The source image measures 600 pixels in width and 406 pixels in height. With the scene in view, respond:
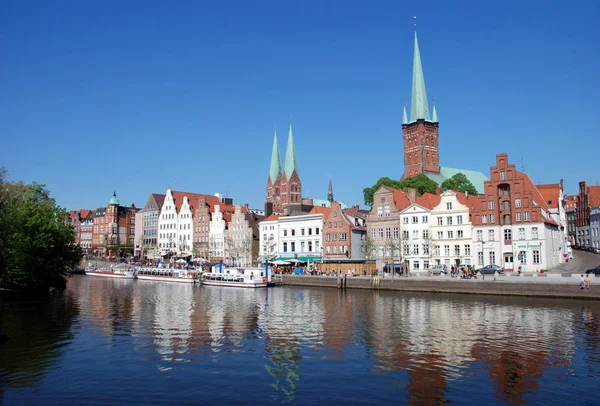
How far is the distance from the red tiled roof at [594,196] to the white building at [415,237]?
55.3 metres

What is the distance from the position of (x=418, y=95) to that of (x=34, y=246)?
13561 centimetres

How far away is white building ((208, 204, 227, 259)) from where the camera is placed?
422ft

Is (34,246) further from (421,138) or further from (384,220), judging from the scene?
(421,138)

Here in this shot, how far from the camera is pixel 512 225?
80.1 m

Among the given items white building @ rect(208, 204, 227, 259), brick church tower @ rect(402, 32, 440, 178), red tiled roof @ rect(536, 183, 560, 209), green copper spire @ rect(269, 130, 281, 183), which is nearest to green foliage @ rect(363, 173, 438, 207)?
red tiled roof @ rect(536, 183, 560, 209)

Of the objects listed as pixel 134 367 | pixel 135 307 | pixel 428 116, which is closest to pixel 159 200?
pixel 428 116

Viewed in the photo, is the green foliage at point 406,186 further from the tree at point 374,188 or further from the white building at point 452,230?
the white building at point 452,230

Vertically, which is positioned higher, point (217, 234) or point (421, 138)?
point (421, 138)

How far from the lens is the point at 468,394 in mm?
22344

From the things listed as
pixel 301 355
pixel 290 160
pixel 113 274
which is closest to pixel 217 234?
pixel 113 274

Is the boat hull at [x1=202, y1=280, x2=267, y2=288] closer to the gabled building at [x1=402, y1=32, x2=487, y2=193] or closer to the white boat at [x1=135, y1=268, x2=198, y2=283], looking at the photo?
the white boat at [x1=135, y1=268, x2=198, y2=283]

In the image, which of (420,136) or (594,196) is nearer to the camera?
(594,196)

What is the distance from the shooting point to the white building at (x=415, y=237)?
3469 inches

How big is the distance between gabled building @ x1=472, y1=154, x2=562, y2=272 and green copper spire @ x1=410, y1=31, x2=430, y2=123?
298 ft
